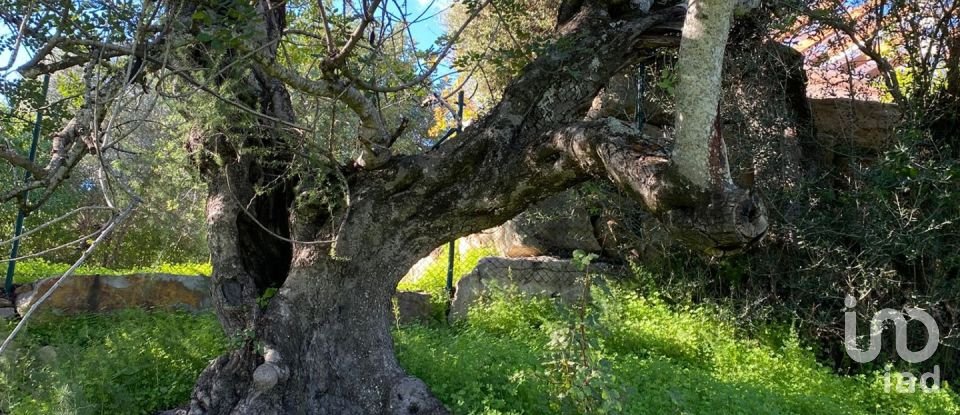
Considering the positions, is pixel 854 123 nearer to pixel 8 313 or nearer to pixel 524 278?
pixel 524 278

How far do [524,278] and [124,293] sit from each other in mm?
3620

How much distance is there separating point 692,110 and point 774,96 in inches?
152

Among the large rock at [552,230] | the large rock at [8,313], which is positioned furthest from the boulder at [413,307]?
the large rock at [8,313]

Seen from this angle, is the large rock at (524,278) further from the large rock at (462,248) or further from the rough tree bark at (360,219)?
the rough tree bark at (360,219)

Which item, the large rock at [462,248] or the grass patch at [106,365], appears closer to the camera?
the grass patch at [106,365]

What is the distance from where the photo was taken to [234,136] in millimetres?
3830

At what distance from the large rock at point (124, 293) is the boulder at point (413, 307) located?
5.88 ft

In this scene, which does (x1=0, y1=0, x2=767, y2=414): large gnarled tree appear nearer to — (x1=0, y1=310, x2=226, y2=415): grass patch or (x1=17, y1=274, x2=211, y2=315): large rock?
(x1=0, y1=310, x2=226, y2=415): grass patch

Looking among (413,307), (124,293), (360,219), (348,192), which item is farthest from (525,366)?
(124,293)

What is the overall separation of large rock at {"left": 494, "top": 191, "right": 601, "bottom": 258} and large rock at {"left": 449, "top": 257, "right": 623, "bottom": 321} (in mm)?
498

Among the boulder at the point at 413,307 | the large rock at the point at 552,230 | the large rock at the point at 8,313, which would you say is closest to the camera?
the large rock at the point at 8,313

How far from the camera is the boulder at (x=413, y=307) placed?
6352 millimetres

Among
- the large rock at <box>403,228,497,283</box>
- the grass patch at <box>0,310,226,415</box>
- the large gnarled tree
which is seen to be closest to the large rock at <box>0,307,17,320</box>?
the grass patch at <box>0,310,226,415</box>

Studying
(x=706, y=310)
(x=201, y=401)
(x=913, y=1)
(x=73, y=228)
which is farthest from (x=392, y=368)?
(x=73, y=228)
